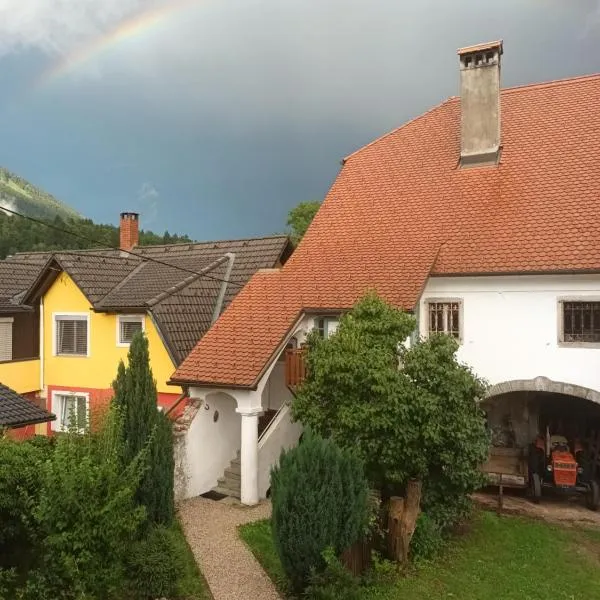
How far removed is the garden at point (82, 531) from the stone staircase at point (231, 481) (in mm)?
4037

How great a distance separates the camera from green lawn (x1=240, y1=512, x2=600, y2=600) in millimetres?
10555

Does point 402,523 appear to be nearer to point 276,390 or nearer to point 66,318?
point 276,390

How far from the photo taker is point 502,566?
38.4 feet

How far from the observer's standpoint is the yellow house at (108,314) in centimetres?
1853

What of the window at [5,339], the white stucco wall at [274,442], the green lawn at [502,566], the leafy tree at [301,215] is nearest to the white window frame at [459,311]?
the white stucco wall at [274,442]

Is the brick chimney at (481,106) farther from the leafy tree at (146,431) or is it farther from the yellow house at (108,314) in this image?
the leafy tree at (146,431)

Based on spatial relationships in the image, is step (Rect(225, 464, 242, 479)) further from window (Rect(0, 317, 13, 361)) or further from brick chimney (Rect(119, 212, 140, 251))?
brick chimney (Rect(119, 212, 140, 251))

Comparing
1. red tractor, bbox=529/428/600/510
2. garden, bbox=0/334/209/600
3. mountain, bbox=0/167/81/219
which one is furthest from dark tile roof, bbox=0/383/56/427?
mountain, bbox=0/167/81/219

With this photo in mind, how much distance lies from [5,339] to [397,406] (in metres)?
15.0

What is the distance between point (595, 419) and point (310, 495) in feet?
38.2

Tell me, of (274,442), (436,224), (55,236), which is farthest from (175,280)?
(55,236)

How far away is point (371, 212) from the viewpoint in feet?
63.0

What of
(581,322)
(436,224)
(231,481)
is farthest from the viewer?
(436,224)

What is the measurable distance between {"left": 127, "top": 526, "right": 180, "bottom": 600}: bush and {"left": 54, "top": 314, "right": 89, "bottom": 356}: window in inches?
463
